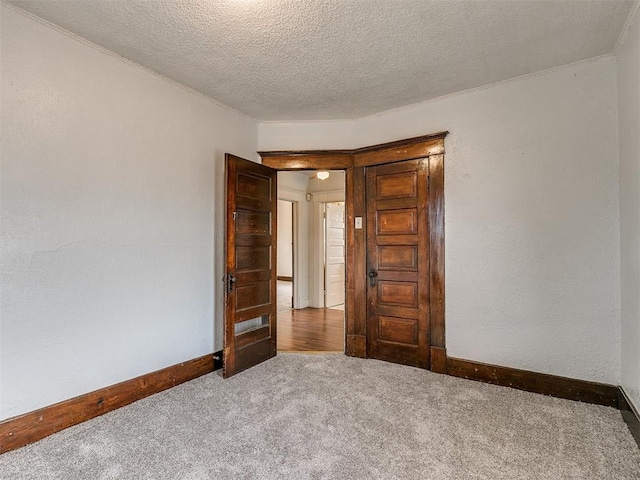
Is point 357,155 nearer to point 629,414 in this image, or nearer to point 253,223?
point 253,223

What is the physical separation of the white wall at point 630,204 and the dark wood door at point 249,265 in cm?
294

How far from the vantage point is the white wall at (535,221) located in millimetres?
2598

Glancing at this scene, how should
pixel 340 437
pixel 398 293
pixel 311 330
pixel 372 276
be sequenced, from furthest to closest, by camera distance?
pixel 311 330
pixel 372 276
pixel 398 293
pixel 340 437

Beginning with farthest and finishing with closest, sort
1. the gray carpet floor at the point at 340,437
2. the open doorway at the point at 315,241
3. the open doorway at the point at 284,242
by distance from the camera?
the open doorway at the point at 284,242 → the open doorway at the point at 315,241 → the gray carpet floor at the point at 340,437

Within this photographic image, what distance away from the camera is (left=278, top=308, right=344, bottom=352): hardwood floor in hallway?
414 centimetres

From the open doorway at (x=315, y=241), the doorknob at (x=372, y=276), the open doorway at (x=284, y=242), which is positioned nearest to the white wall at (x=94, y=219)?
the doorknob at (x=372, y=276)

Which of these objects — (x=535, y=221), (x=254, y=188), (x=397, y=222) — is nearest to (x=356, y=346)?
(x=397, y=222)

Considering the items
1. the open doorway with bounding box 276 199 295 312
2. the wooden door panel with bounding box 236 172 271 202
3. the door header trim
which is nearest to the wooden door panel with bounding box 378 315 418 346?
the door header trim

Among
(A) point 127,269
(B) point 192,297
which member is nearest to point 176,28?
(A) point 127,269

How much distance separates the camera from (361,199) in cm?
376

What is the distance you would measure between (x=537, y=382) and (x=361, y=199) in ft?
7.48

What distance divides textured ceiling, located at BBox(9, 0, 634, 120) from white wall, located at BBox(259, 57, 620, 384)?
0.25 metres

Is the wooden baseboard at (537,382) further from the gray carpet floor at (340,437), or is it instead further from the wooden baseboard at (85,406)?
the wooden baseboard at (85,406)

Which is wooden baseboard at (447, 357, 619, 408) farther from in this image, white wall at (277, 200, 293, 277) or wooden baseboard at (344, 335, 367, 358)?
white wall at (277, 200, 293, 277)
